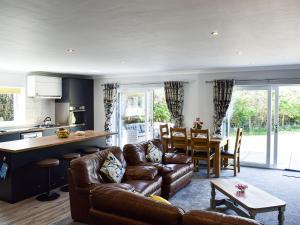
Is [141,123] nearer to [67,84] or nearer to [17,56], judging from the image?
[67,84]

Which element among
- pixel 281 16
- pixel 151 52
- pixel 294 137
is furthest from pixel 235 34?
pixel 294 137

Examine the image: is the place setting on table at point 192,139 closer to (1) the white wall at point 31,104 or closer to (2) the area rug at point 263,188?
(2) the area rug at point 263,188

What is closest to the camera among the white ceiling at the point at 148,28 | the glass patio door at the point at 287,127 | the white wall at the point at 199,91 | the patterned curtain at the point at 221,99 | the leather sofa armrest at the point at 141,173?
the white ceiling at the point at 148,28

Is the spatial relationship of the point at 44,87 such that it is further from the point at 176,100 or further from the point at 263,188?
the point at 263,188

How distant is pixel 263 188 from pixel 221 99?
252cm

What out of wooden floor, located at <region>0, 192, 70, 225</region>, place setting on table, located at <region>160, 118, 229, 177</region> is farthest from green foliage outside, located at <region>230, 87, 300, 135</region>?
wooden floor, located at <region>0, 192, 70, 225</region>

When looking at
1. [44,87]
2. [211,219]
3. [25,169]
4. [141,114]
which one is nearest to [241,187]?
[211,219]

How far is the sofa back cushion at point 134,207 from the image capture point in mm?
1913

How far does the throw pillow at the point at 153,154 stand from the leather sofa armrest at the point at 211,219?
2.96 meters

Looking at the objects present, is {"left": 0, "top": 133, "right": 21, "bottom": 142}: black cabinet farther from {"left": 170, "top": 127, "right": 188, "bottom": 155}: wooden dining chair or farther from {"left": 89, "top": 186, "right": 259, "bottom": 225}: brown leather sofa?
{"left": 89, "top": 186, "right": 259, "bottom": 225}: brown leather sofa

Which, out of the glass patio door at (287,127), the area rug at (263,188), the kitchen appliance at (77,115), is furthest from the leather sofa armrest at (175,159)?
the kitchen appliance at (77,115)

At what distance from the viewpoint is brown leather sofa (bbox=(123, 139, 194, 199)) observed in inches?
172

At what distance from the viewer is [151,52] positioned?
14.7 feet

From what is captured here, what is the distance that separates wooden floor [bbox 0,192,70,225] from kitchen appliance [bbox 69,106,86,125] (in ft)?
12.9
